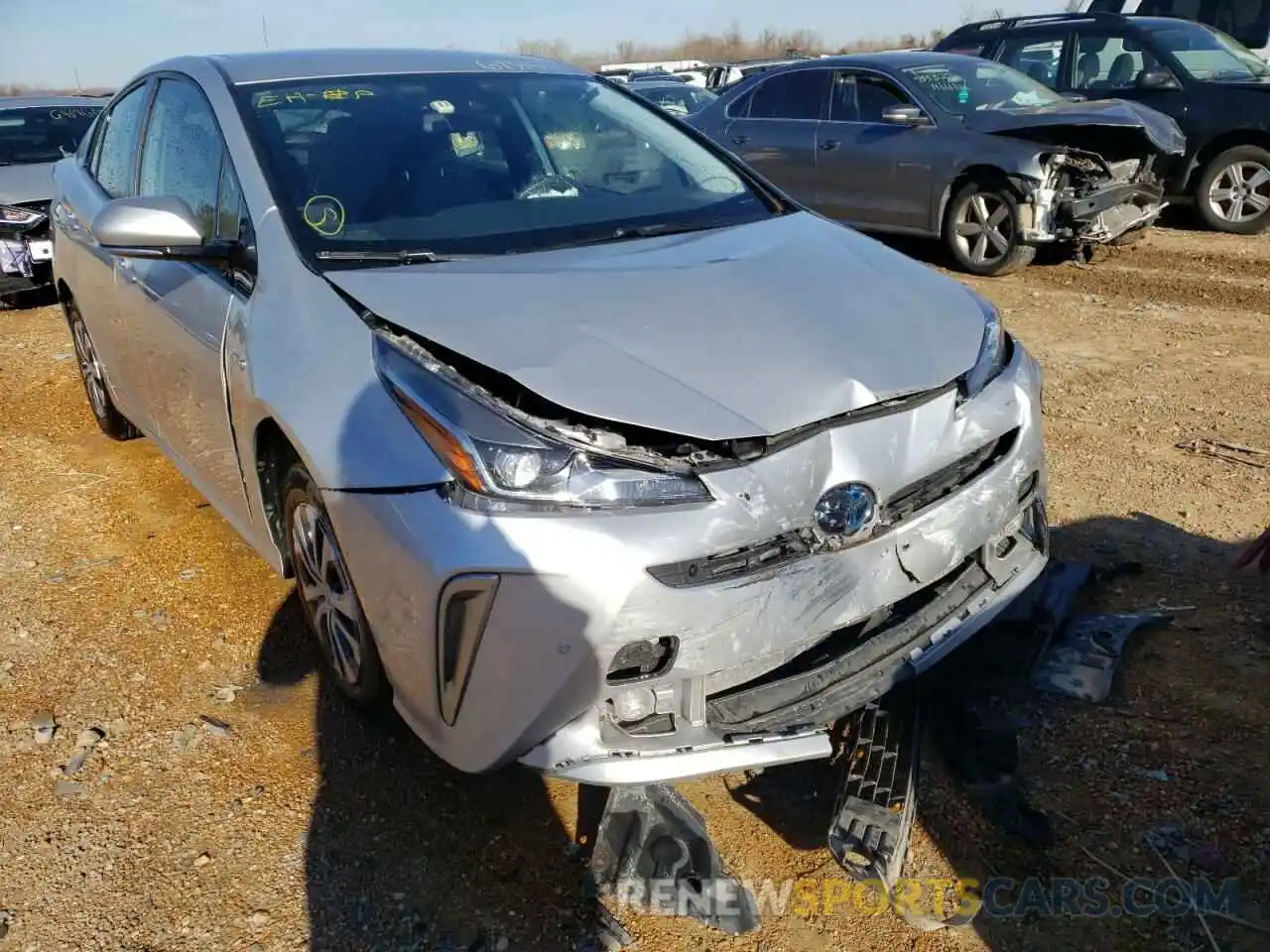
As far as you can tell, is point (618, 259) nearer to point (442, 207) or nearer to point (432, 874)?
point (442, 207)

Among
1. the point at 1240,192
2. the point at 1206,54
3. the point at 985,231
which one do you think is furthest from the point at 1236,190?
the point at 985,231

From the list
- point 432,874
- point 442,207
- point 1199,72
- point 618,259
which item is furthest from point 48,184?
point 1199,72

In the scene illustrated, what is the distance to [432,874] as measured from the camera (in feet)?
7.77

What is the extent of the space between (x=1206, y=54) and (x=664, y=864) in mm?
9316

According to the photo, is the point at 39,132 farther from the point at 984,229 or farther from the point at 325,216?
the point at 325,216

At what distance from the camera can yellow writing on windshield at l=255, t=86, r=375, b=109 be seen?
10.3ft

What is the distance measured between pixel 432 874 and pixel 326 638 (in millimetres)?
746

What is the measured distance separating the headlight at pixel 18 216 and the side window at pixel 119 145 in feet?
13.7

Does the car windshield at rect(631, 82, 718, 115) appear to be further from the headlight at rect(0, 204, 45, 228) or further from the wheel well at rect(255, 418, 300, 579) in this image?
the wheel well at rect(255, 418, 300, 579)

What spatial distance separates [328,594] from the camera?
8.95ft

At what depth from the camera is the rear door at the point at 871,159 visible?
8117 mm

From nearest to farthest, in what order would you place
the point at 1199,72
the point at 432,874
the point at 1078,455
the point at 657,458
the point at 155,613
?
the point at 657,458
the point at 432,874
the point at 155,613
the point at 1078,455
the point at 1199,72

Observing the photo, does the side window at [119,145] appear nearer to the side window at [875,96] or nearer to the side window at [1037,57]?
the side window at [875,96]

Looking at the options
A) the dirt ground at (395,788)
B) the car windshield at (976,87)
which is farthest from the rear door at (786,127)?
the dirt ground at (395,788)
